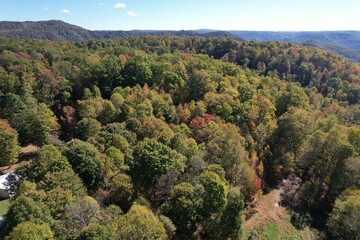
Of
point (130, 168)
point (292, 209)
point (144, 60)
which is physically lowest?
point (292, 209)

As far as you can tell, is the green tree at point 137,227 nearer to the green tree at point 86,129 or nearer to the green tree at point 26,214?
the green tree at point 26,214

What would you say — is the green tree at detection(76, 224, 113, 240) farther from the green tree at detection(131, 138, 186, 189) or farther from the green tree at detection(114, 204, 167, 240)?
the green tree at detection(131, 138, 186, 189)

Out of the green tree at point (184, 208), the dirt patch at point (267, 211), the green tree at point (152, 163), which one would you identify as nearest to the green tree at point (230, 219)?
the green tree at point (184, 208)

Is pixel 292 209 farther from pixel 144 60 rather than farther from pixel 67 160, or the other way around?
pixel 144 60

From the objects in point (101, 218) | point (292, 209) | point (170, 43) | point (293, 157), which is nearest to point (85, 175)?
point (101, 218)

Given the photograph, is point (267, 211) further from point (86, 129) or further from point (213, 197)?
point (86, 129)
